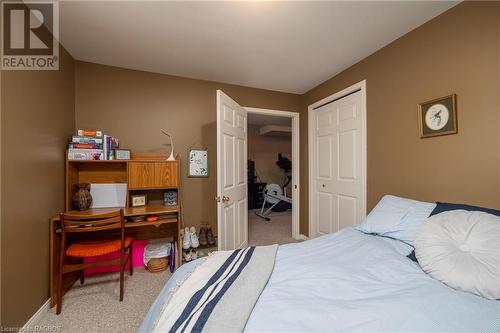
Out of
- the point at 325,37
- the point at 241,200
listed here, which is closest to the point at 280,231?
the point at 241,200

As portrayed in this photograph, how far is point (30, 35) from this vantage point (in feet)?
5.08

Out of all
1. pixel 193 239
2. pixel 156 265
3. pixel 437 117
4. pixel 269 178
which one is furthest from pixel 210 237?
pixel 269 178

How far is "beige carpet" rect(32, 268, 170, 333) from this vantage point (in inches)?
58.9

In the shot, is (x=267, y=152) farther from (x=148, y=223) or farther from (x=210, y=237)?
(x=148, y=223)

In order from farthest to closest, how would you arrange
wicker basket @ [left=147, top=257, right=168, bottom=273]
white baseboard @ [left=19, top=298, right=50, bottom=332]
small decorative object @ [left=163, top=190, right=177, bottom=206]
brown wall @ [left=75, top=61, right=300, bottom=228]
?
small decorative object @ [left=163, top=190, right=177, bottom=206], brown wall @ [left=75, top=61, right=300, bottom=228], wicker basket @ [left=147, top=257, right=168, bottom=273], white baseboard @ [left=19, top=298, right=50, bottom=332]

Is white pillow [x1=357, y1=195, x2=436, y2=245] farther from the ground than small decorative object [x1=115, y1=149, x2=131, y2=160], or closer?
closer

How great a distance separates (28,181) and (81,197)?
24.7 inches

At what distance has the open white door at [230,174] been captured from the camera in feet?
7.04

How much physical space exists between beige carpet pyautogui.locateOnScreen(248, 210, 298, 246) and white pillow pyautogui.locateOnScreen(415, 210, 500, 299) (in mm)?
2224

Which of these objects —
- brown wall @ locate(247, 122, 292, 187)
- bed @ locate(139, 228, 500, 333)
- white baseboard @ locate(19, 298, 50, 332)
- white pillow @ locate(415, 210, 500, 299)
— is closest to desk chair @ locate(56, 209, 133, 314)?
white baseboard @ locate(19, 298, 50, 332)

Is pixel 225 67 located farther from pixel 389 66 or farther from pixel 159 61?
pixel 389 66

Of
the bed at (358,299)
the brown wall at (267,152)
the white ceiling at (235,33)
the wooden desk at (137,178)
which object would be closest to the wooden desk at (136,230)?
the wooden desk at (137,178)

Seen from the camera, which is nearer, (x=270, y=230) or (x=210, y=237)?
(x=210, y=237)

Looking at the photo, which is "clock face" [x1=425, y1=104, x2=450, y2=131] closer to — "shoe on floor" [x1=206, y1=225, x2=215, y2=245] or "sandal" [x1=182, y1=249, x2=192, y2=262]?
"shoe on floor" [x1=206, y1=225, x2=215, y2=245]
